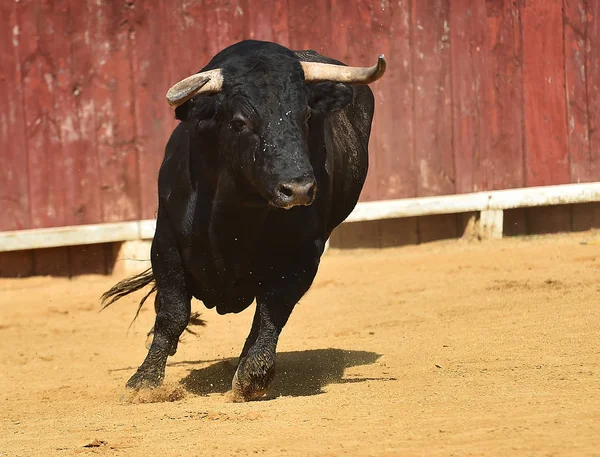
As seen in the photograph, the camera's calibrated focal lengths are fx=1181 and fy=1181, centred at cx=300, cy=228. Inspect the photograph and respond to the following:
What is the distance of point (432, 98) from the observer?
973 centimetres

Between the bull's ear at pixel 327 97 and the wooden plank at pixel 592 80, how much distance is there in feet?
18.1

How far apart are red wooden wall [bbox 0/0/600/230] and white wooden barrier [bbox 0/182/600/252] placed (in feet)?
0.53

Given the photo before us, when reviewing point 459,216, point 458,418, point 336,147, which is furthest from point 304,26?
point 458,418

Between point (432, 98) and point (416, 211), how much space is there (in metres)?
0.98

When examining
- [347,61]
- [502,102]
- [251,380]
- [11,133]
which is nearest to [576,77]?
[502,102]

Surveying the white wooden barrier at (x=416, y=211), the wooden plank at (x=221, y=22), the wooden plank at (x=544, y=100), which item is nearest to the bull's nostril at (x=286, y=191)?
the white wooden barrier at (x=416, y=211)

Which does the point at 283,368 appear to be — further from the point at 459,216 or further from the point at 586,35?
the point at 586,35

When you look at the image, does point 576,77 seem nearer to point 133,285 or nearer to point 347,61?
point 347,61

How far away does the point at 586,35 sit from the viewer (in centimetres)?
1019

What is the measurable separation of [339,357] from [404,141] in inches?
152

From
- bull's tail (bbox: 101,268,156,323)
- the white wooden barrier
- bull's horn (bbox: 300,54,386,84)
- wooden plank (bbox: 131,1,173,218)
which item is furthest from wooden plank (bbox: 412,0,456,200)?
bull's horn (bbox: 300,54,386,84)

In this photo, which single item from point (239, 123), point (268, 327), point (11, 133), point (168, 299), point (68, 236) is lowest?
point (268, 327)

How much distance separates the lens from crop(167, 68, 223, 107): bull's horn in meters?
4.86

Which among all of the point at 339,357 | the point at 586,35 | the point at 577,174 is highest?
the point at 586,35
